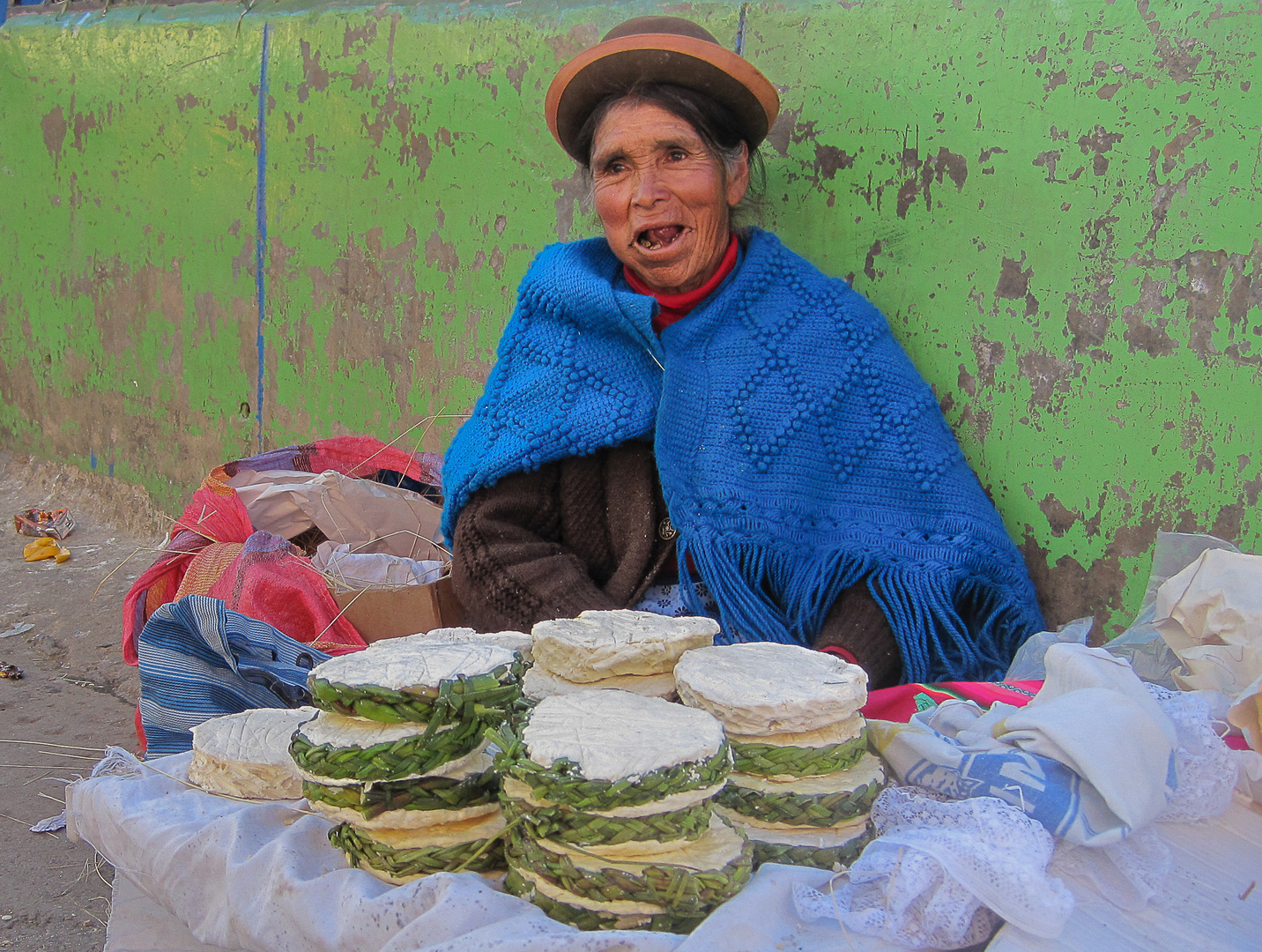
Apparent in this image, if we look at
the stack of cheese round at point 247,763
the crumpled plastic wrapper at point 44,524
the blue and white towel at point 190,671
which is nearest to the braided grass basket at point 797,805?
the stack of cheese round at point 247,763

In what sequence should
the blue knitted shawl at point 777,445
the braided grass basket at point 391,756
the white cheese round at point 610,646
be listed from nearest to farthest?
1. the braided grass basket at point 391,756
2. the white cheese round at point 610,646
3. the blue knitted shawl at point 777,445

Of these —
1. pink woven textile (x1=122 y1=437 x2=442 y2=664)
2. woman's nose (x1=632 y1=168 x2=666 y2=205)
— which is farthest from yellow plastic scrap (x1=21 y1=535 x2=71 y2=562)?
woman's nose (x1=632 y1=168 x2=666 y2=205)

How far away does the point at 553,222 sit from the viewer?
3.08 meters

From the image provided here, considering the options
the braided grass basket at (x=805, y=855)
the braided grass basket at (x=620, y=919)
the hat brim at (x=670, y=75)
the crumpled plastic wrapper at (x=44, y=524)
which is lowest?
the crumpled plastic wrapper at (x=44, y=524)

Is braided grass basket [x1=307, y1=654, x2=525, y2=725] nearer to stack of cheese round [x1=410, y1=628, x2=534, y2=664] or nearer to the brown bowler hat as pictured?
stack of cheese round [x1=410, y1=628, x2=534, y2=664]

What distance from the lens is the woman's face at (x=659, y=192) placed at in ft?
7.58

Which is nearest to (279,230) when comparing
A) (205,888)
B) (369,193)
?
(369,193)

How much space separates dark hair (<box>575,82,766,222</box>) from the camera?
91.1 inches

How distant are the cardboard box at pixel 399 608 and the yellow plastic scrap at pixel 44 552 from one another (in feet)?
8.23

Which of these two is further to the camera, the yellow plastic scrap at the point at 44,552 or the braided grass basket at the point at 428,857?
the yellow plastic scrap at the point at 44,552

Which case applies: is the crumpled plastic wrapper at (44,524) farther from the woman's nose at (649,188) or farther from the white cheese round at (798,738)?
the white cheese round at (798,738)

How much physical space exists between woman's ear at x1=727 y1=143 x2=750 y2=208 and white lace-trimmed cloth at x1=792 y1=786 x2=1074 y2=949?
1.61 m

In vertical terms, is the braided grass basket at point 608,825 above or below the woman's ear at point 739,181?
below

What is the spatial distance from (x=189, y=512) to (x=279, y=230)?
1.45m
